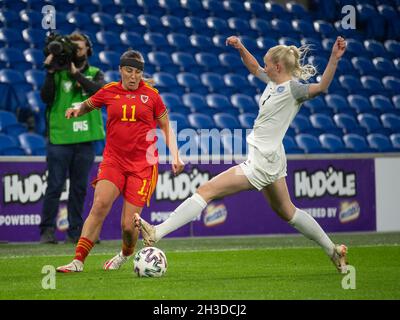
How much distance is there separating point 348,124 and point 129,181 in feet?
29.7

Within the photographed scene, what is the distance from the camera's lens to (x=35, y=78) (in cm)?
1468

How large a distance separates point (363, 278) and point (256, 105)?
8.87m

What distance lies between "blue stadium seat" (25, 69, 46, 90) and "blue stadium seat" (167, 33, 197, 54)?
10.6 ft

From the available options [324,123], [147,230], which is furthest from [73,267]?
[324,123]

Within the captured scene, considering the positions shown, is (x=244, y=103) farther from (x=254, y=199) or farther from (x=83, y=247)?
(x=83, y=247)

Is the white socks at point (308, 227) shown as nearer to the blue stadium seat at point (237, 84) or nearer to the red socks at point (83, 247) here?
the red socks at point (83, 247)

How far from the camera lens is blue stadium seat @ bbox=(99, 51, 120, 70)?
15.9 m

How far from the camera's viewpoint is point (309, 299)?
21.1 ft

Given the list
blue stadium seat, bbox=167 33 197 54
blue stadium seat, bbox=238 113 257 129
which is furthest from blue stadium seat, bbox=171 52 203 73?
blue stadium seat, bbox=238 113 257 129

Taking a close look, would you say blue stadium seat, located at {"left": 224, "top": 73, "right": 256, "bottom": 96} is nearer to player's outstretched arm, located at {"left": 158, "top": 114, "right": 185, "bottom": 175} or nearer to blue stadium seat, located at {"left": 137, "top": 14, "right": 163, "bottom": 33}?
blue stadium seat, located at {"left": 137, "top": 14, "right": 163, "bottom": 33}

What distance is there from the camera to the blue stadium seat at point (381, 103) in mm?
17859

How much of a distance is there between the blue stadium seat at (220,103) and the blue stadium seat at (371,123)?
2479 millimetres
